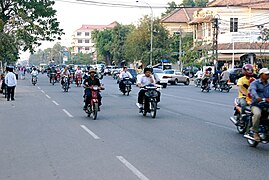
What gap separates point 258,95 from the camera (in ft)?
36.3

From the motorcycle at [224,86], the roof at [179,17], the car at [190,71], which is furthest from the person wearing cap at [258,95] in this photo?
the roof at [179,17]

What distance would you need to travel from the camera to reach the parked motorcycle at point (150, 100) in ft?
56.9

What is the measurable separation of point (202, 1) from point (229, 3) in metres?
44.7

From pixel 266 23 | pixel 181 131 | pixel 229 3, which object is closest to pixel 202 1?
pixel 229 3

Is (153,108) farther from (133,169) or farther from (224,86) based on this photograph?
(224,86)

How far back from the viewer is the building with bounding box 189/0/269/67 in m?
60.0

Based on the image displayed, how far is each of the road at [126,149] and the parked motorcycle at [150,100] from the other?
0.35 meters

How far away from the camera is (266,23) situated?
2419 inches

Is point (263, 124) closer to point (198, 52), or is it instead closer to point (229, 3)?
point (198, 52)

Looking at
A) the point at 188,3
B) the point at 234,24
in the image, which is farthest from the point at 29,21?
the point at 188,3

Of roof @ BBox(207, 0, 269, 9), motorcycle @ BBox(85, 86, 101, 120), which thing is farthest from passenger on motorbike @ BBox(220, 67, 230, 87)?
roof @ BBox(207, 0, 269, 9)

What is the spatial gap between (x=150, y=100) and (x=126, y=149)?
6768mm

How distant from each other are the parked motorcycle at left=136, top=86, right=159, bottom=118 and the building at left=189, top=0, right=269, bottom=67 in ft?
131

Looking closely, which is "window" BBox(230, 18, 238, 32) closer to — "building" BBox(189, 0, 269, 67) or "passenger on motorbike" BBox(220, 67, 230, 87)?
"building" BBox(189, 0, 269, 67)
